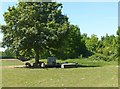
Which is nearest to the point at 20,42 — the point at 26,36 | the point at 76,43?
the point at 26,36

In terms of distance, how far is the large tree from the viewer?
125 feet

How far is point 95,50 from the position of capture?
8731 cm

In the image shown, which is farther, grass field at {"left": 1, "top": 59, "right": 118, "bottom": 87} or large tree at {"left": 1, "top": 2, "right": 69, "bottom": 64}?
large tree at {"left": 1, "top": 2, "right": 69, "bottom": 64}

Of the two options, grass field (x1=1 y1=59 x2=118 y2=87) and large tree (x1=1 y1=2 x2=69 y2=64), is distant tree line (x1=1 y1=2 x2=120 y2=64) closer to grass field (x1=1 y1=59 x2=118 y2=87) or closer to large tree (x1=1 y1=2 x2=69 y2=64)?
large tree (x1=1 y1=2 x2=69 y2=64)

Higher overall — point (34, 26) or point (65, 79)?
point (34, 26)

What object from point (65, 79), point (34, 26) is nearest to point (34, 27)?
point (34, 26)

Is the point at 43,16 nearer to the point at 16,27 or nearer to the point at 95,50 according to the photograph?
the point at 16,27

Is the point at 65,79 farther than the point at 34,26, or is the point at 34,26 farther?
the point at 34,26

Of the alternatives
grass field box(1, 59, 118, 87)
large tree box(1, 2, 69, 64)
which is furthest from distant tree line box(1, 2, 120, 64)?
grass field box(1, 59, 118, 87)

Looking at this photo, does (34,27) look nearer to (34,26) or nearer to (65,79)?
(34,26)

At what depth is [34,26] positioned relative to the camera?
125ft

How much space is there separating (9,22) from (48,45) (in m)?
5.68

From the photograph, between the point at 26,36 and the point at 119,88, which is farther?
the point at 26,36

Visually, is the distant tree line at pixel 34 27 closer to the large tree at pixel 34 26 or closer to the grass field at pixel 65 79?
the large tree at pixel 34 26
